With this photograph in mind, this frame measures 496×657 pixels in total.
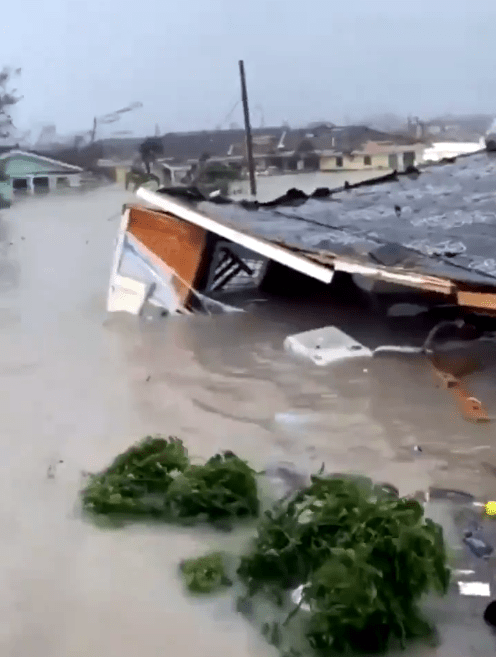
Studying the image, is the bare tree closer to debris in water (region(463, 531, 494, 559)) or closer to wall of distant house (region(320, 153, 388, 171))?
wall of distant house (region(320, 153, 388, 171))

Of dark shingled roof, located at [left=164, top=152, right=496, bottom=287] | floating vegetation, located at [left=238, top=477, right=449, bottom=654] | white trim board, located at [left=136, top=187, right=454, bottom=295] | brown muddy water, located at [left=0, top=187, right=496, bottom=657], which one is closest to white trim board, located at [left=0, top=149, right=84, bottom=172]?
brown muddy water, located at [left=0, top=187, right=496, bottom=657]

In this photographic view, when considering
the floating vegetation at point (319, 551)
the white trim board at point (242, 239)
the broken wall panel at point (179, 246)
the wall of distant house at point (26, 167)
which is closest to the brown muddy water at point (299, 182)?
the broken wall panel at point (179, 246)

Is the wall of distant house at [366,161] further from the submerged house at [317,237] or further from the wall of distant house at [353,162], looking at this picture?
the submerged house at [317,237]

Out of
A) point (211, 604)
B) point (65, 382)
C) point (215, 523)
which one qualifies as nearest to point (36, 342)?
point (65, 382)

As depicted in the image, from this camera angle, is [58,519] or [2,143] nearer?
[58,519]

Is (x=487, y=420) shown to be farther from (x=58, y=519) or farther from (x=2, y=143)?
(x=2, y=143)
